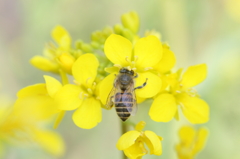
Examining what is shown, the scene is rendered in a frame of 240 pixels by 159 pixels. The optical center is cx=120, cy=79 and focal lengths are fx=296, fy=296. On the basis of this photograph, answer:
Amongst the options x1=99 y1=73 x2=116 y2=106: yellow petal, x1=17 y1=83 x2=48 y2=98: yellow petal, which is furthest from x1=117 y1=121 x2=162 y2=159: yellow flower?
x1=17 y1=83 x2=48 y2=98: yellow petal

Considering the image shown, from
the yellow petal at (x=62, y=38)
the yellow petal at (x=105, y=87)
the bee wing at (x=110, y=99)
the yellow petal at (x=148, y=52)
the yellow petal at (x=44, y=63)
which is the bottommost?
the bee wing at (x=110, y=99)

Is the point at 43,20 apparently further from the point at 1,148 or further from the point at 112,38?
the point at 112,38

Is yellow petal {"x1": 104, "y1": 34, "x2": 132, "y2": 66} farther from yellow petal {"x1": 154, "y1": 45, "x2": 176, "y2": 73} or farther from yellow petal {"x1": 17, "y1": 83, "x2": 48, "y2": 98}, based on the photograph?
yellow petal {"x1": 17, "y1": 83, "x2": 48, "y2": 98}

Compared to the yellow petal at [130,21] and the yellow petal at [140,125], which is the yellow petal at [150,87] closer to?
the yellow petal at [140,125]

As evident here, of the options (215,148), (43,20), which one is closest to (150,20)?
(43,20)

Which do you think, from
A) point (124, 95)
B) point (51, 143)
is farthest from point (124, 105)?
point (51, 143)

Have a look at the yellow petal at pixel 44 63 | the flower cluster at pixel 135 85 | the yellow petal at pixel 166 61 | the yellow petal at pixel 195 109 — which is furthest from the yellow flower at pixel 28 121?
the yellow petal at pixel 195 109
